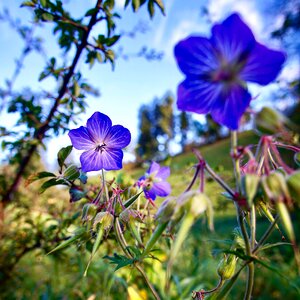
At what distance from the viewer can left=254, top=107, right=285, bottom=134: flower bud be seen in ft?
1.70

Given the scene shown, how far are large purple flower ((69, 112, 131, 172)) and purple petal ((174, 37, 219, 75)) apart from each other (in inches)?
12.9

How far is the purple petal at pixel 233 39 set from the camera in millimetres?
592

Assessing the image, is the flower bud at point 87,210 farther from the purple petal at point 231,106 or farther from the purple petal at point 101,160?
the purple petal at point 231,106

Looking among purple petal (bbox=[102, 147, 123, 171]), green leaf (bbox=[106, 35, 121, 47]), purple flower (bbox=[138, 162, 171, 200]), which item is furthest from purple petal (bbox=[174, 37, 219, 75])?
green leaf (bbox=[106, 35, 121, 47])

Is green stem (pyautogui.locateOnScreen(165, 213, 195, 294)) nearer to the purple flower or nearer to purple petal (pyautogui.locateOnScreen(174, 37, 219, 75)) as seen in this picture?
purple petal (pyautogui.locateOnScreen(174, 37, 219, 75))

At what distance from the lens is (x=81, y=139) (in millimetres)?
923

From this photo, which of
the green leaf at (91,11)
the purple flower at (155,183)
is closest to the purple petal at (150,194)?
the purple flower at (155,183)

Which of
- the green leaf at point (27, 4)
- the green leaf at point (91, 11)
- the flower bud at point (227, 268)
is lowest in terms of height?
the flower bud at point (227, 268)

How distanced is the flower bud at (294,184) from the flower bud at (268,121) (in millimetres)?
100

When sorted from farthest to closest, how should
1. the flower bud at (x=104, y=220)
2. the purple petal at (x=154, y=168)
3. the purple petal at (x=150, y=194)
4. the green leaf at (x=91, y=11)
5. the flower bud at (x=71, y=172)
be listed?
1. the green leaf at (x=91, y=11)
2. the purple petal at (x=154, y=168)
3. the purple petal at (x=150, y=194)
4. the flower bud at (x=71, y=172)
5. the flower bud at (x=104, y=220)

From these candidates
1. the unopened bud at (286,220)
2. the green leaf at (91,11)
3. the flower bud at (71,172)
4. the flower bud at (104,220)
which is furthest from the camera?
the green leaf at (91,11)

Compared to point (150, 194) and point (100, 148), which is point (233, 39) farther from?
point (150, 194)

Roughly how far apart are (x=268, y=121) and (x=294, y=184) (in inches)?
5.2

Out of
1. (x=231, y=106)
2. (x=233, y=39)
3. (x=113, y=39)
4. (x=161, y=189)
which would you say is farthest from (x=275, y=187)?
(x=113, y=39)
